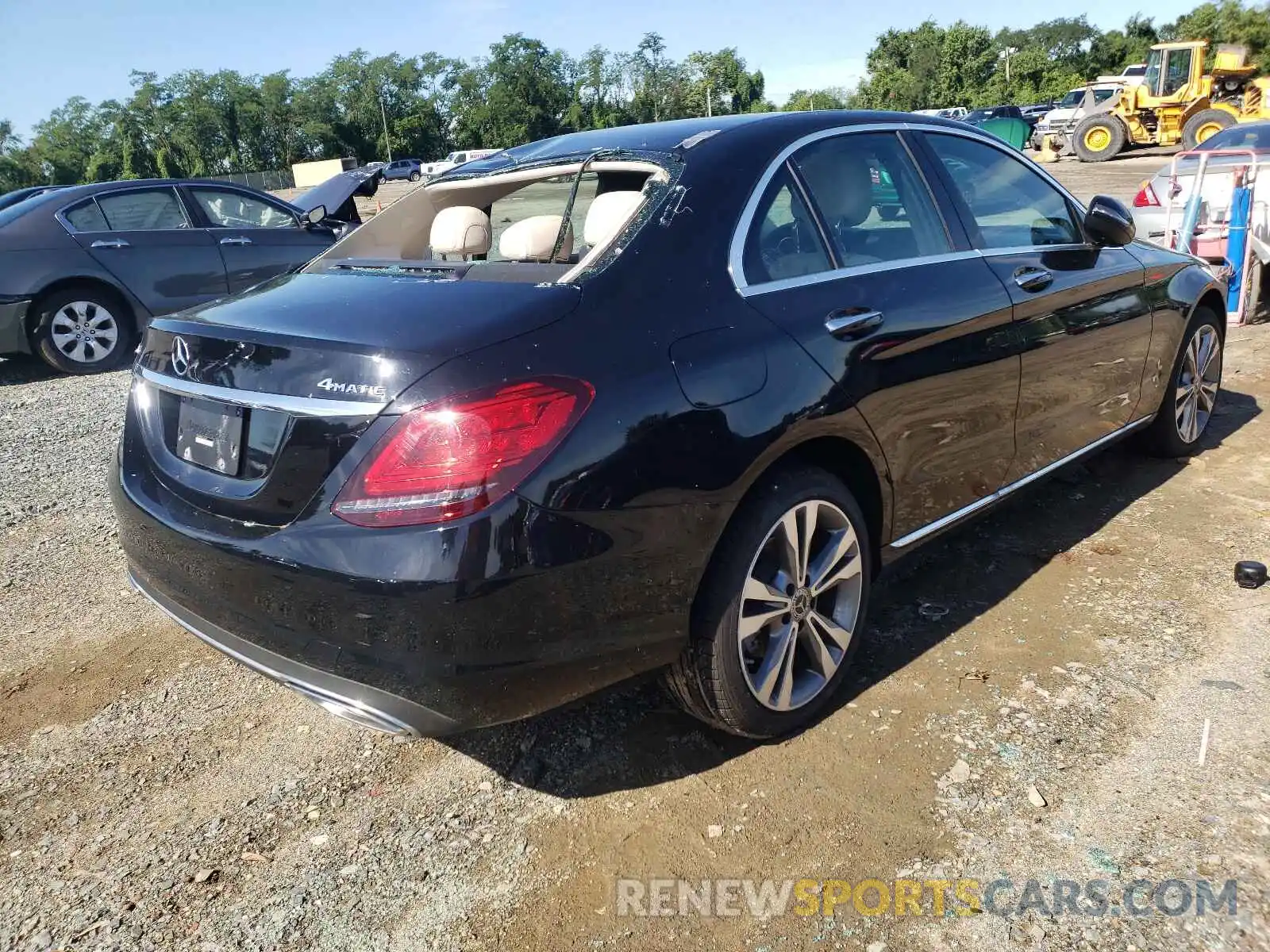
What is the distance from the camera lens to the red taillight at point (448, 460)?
78.7 inches

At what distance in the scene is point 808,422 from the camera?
2.57 metres

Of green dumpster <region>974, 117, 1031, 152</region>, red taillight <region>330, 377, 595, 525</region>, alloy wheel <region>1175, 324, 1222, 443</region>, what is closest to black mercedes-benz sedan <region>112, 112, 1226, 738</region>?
red taillight <region>330, 377, 595, 525</region>

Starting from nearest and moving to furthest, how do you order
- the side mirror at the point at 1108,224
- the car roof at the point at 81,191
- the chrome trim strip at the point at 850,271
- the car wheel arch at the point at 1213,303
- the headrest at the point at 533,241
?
1. the chrome trim strip at the point at 850,271
2. the headrest at the point at 533,241
3. the side mirror at the point at 1108,224
4. the car wheel arch at the point at 1213,303
5. the car roof at the point at 81,191

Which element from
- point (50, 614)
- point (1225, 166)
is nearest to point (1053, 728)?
point (50, 614)

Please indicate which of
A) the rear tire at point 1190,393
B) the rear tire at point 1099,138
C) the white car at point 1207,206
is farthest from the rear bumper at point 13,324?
the rear tire at point 1099,138

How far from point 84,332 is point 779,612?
24.9 ft

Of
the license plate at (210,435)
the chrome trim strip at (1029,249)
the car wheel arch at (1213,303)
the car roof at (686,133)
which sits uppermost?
the car roof at (686,133)

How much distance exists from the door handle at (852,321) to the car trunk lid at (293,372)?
808mm

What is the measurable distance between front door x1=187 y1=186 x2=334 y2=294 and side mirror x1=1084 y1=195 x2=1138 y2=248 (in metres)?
6.71

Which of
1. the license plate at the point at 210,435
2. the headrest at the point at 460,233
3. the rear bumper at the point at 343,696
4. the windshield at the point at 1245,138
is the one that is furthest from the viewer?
the windshield at the point at 1245,138

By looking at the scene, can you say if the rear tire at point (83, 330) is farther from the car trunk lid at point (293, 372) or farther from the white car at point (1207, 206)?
the white car at point (1207, 206)

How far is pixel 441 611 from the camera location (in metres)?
2.00

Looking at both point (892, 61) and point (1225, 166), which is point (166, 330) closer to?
point (1225, 166)


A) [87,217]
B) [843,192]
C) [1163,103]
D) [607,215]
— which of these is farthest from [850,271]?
[1163,103]
